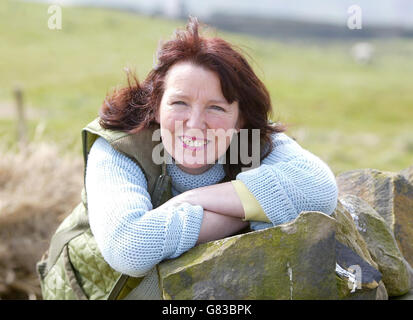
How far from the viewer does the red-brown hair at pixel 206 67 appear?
3.06 meters

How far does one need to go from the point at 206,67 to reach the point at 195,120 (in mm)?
283

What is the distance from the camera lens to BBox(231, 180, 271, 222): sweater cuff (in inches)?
117

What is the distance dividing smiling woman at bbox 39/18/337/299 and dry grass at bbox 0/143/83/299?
201 cm

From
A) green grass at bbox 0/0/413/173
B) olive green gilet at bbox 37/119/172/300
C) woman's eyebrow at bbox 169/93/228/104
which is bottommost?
green grass at bbox 0/0/413/173

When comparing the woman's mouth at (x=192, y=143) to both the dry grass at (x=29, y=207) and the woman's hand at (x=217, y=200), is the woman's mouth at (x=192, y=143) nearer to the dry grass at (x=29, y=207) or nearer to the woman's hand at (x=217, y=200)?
the woman's hand at (x=217, y=200)

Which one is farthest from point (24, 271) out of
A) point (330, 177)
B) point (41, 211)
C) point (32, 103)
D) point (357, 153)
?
point (32, 103)

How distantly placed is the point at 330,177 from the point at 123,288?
1261 millimetres

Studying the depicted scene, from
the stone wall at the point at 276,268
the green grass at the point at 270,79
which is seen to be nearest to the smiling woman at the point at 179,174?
the stone wall at the point at 276,268

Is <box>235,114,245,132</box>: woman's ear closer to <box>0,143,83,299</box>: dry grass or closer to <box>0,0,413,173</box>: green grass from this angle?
<box>0,143,83,299</box>: dry grass

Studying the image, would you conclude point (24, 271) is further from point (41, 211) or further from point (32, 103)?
point (32, 103)

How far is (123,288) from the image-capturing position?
3.17 meters

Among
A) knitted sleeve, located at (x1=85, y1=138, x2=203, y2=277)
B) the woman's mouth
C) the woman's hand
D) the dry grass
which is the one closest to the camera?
knitted sleeve, located at (x1=85, y1=138, x2=203, y2=277)

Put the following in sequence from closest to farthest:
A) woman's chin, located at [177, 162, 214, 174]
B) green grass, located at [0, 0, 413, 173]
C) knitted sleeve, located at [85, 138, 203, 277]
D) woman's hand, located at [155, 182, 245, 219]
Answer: knitted sleeve, located at [85, 138, 203, 277] < woman's hand, located at [155, 182, 245, 219] < woman's chin, located at [177, 162, 214, 174] < green grass, located at [0, 0, 413, 173]

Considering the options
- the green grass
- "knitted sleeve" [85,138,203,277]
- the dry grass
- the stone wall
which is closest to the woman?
"knitted sleeve" [85,138,203,277]
